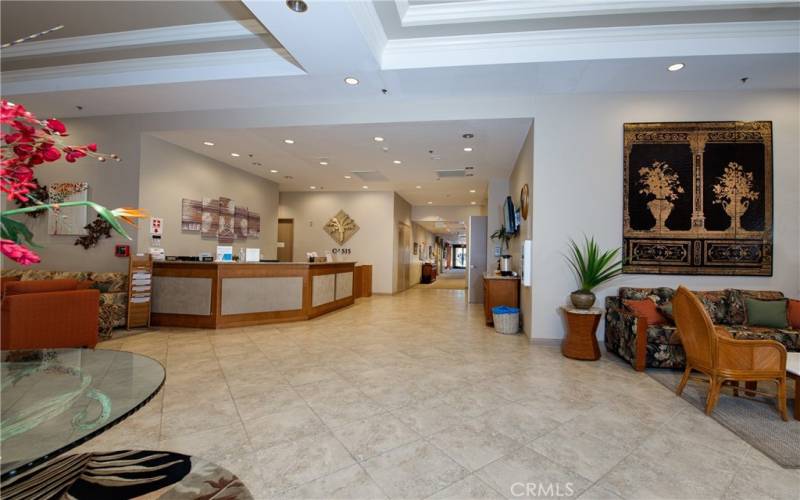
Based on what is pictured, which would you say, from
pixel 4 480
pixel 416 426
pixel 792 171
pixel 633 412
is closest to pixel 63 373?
pixel 4 480

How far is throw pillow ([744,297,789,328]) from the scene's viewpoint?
148 inches

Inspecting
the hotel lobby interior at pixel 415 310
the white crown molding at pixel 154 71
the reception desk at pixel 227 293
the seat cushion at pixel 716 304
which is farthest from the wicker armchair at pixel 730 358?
the reception desk at pixel 227 293

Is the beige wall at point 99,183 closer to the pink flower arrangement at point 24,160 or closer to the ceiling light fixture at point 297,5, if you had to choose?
the ceiling light fixture at point 297,5

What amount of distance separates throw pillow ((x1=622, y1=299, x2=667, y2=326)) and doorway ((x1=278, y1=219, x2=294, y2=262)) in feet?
29.3

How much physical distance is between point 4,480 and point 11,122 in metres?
0.99

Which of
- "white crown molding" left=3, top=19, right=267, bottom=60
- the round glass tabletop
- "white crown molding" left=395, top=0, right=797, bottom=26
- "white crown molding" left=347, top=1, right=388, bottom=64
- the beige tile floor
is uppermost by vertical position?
"white crown molding" left=3, top=19, right=267, bottom=60

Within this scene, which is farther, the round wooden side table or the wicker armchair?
the round wooden side table

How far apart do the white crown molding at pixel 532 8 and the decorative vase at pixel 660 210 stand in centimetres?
206

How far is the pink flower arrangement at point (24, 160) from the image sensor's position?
87 centimetres

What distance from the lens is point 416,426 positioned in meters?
2.36

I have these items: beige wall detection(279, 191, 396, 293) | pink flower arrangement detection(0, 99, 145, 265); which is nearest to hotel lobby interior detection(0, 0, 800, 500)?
pink flower arrangement detection(0, 99, 145, 265)

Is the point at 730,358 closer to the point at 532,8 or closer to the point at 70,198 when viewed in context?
the point at 532,8

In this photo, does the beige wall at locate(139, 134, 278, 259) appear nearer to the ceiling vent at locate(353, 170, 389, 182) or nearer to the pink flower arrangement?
the ceiling vent at locate(353, 170, 389, 182)

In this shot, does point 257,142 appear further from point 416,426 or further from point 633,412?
point 633,412
